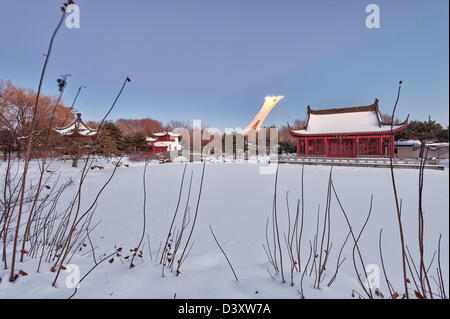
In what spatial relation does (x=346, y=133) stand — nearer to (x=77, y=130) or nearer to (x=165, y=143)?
(x=165, y=143)

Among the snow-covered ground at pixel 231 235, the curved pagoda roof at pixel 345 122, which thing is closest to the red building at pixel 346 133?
the curved pagoda roof at pixel 345 122

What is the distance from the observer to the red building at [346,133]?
34.4ft

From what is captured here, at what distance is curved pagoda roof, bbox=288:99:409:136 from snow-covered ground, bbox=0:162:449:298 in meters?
4.26

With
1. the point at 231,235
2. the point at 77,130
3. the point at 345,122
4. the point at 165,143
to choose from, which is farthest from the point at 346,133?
the point at 77,130

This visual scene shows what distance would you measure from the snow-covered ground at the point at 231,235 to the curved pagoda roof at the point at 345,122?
14.0 ft

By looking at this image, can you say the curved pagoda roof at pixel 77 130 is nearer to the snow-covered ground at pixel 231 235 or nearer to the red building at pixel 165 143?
the snow-covered ground at pixel 231 235

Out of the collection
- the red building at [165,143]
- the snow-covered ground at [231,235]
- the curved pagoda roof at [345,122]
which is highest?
the curved pagoda roof at [345,122]

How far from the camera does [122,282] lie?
1.07 metres

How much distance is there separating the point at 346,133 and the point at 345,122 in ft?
5.37

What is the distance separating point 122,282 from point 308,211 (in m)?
3.87

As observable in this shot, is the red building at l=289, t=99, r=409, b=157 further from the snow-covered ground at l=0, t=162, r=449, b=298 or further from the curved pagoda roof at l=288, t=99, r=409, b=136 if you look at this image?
the snow-covered ground at l=0, t=162, r=449, b=298

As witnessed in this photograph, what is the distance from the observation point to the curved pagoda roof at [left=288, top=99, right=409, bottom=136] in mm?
10738
